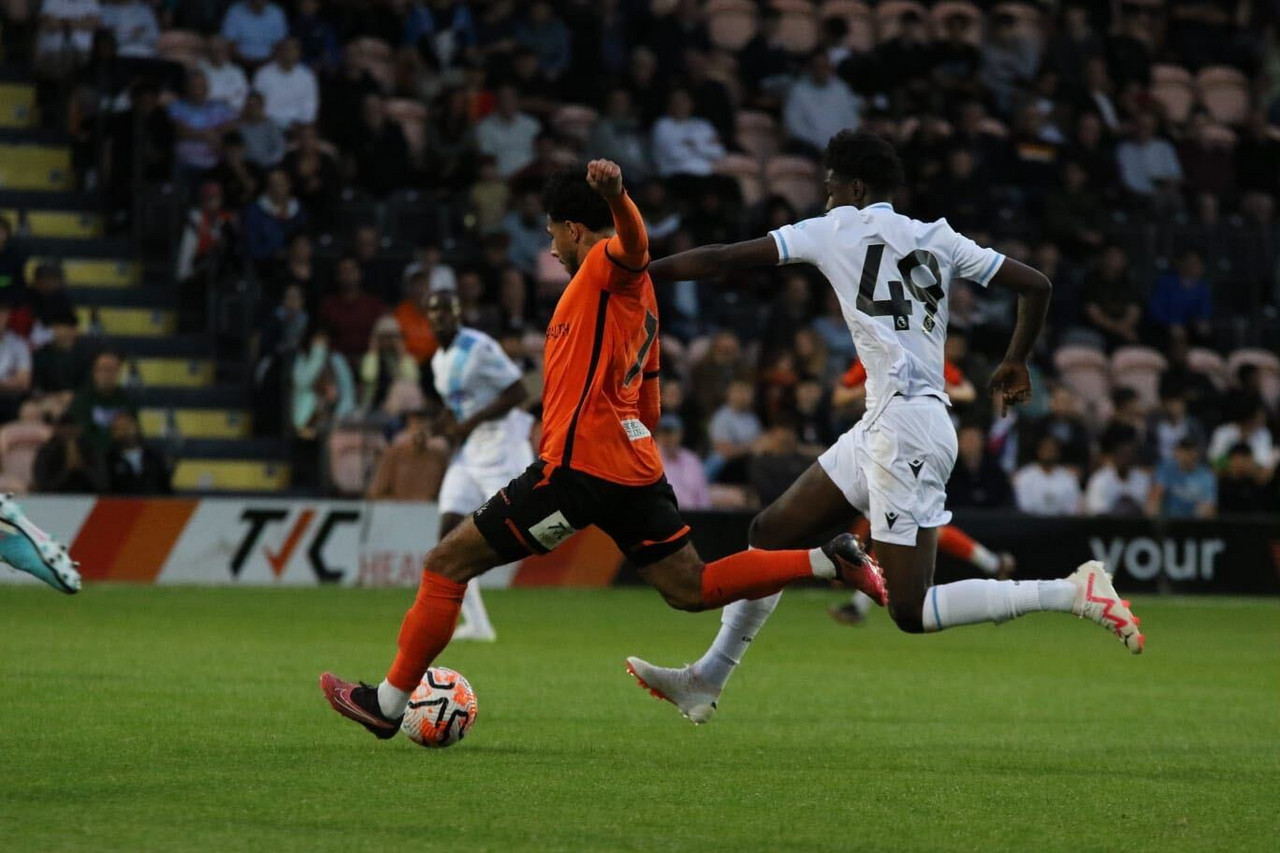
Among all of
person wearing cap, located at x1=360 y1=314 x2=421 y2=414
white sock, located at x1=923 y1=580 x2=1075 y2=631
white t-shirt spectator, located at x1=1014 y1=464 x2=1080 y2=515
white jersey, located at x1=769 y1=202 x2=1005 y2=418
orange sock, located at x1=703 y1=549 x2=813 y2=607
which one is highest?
white jersey, located at x1=769 y1=202 x2=1005 y2=418

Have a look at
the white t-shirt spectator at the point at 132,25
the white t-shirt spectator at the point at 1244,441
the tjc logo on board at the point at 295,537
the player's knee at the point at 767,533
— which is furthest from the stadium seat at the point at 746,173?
the player's knee at the point at 767,533

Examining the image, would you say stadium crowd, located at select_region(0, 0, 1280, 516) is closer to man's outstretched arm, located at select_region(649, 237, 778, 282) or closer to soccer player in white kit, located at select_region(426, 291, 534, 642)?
soccer player in white kit, located at select_region(426, 291, 534, 642)

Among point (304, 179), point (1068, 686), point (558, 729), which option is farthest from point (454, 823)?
point (304, 179)

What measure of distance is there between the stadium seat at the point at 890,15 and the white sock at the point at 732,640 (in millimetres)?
17727

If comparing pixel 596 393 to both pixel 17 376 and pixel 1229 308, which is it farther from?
pixel 1229 308

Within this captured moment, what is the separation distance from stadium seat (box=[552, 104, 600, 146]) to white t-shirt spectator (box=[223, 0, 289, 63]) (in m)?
3.11

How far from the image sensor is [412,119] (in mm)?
21719

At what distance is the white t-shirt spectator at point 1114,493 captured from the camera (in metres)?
20.4

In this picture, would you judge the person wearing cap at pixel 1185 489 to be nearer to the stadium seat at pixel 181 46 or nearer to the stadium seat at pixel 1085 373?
the stadium seat at pixel 1085 373

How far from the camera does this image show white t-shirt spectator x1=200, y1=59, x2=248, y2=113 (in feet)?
67.5

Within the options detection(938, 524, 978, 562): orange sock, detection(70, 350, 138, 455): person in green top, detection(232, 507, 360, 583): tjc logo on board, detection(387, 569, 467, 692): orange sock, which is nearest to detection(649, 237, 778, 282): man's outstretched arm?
detection(387, 569, 467, 692): orange sock

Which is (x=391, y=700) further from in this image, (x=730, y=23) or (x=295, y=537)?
(x=730, y=23)

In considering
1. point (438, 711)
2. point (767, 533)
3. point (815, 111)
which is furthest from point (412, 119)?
point (438, 711)

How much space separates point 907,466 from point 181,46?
14.7 meters
